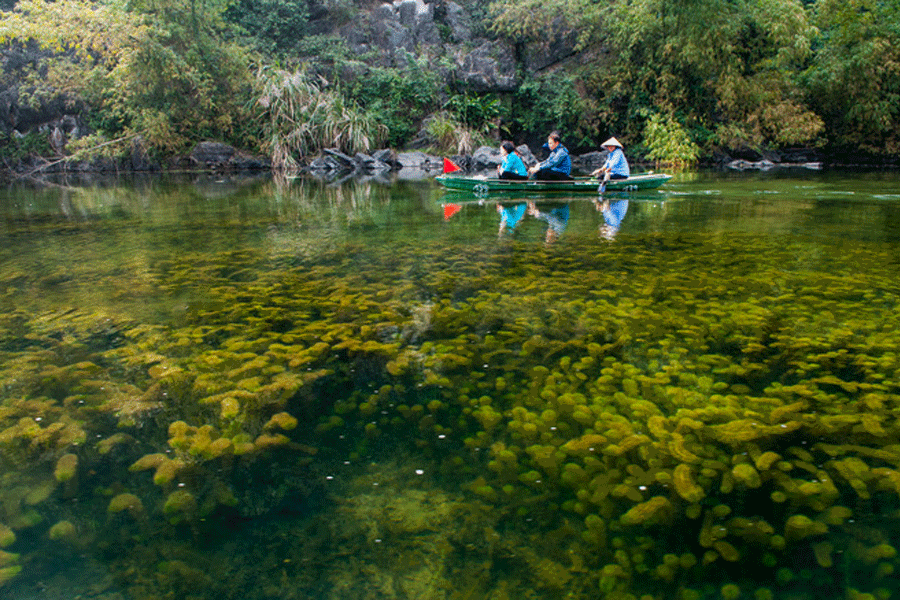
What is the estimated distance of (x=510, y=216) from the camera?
9414 mm

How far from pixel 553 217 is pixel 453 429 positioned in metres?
6.99

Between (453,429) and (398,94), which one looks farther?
(398,94)

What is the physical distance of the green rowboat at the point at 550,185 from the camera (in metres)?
11.7

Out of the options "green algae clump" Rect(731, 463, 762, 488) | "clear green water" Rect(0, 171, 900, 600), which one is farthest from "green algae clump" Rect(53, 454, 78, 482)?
"green algae clump" Rect(731, 463, 762, 488)

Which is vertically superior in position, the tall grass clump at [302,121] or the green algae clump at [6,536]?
the tall grass clump at [302,121]

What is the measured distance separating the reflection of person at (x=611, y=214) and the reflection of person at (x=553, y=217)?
54cm

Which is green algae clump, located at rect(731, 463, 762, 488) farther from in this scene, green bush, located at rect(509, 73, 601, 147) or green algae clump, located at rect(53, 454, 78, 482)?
green bush, located at rect(509, 73, 601, 147)

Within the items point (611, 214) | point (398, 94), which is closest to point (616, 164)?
point (611, 214)

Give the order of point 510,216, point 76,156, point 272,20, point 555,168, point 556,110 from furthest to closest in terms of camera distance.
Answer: point 272,20 → point 556,110 → point 76,156 → point 555,168 → point 510,216

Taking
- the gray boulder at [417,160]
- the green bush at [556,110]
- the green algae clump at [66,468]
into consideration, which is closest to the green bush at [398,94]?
the gray boulder at [417,160]

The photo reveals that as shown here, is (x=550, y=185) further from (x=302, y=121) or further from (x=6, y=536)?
(x=302, y=121)

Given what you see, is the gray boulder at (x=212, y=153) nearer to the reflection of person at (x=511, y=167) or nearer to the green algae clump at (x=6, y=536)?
the reflection of person at (x=511, y=167)

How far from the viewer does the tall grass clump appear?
71.9 ft

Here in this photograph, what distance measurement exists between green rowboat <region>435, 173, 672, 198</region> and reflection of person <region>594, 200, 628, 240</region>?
0.56 m
